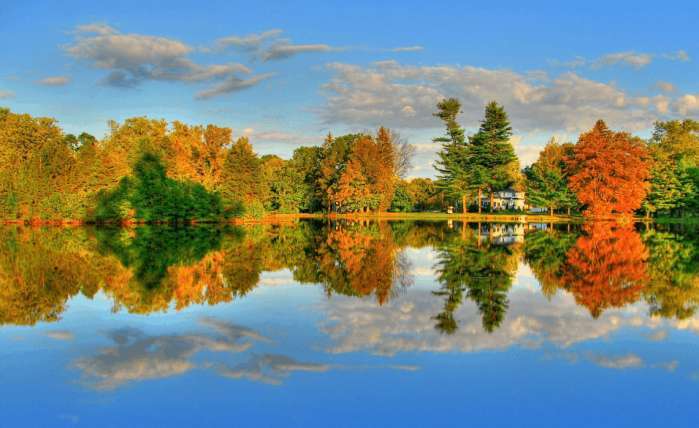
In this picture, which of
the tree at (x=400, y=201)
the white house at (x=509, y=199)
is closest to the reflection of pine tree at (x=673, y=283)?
the tree at (x=400, y=201)

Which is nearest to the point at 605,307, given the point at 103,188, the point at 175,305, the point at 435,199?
the point at 175,305

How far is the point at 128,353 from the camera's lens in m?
7.45

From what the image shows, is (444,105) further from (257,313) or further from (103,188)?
(257,313)

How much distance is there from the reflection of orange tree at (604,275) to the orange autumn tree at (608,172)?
27.6 m

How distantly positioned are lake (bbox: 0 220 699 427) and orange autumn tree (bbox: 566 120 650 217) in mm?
35830

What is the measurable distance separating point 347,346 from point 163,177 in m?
41.5

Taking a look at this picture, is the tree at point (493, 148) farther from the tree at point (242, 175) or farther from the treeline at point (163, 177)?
the tree at point (242, 175)

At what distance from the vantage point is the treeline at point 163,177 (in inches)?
1757

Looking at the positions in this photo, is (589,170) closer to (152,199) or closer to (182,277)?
(152,199)

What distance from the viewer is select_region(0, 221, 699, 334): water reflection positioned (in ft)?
36.0

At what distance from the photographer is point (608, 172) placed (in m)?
48.6

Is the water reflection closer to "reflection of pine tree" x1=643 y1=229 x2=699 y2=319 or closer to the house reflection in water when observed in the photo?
"reflection of pine tree" x1=643 y1=229 x2=699 y2=319

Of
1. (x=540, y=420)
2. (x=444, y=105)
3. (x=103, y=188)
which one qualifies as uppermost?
(x=444, y=105)

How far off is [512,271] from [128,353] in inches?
460
